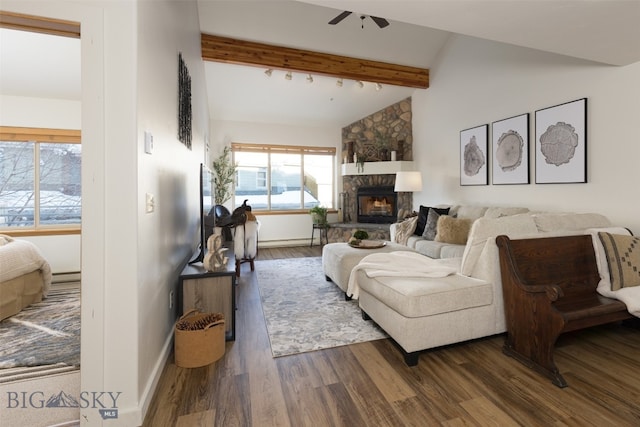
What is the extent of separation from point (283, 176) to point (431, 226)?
354 cm

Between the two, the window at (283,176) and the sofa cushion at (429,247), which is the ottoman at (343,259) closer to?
the sofa cushion at (429,247)

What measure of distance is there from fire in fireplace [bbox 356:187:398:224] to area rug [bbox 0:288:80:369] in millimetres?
5063

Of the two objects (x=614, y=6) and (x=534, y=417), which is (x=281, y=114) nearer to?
(x=614, y=6)

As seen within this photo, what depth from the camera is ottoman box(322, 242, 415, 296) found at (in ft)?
10.3

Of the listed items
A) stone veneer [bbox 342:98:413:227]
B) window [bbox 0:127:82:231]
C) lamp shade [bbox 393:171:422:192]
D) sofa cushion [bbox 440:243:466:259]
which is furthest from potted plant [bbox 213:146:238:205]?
sofa cushion [bbox 440:243:466:259]

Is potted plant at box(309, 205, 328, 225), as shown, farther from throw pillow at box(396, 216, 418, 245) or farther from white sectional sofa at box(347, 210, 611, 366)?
white sectional sofa at box(347, 210, 611, 366)

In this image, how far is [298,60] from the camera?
4449mm

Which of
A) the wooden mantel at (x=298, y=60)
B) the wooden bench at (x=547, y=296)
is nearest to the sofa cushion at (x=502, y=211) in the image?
the wooden bench at (x=547, y=296)

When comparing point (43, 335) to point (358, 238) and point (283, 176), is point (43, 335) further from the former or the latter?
point (283, 176)

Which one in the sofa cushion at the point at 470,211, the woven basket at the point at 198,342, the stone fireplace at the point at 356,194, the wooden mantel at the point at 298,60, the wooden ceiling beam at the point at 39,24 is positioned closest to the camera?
the wooden ceiling beam at the point at 39,24

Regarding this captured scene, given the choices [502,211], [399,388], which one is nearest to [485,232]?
[399,388]

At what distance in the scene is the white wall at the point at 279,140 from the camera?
6129mm

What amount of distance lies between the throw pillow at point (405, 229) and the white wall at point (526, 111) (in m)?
0.89

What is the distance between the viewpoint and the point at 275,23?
3.98 metres
